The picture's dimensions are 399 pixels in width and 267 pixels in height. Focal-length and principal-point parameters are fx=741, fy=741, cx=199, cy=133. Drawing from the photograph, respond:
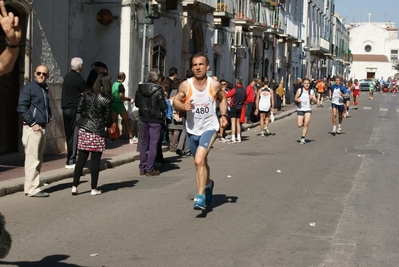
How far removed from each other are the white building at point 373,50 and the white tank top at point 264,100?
99001 millimetres

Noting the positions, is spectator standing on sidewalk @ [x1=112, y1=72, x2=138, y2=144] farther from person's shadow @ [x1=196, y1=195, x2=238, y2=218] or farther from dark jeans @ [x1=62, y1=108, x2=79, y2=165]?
person's shadow @ [x1=196, y1=195, x2=238, y2=218]

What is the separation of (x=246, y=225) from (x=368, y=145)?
12.4 meters

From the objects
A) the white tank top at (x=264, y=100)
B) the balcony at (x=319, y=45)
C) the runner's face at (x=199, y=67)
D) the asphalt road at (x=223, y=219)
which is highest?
the balcony at (x=319, y=45)

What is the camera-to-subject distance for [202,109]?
9281 mm

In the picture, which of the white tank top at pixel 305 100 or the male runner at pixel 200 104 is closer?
the male runner at pixel 200 104

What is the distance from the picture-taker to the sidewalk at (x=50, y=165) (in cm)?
1088

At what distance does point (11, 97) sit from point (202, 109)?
602 centimetres

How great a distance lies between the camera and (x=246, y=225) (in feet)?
27.9

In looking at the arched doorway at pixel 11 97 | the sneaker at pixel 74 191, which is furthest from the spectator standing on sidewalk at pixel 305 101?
the sneaker at pixel 74 191

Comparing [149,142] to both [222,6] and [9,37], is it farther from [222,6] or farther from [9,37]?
[222,6]

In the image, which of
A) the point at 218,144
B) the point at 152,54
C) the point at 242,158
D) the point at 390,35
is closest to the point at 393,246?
the point at 242,158

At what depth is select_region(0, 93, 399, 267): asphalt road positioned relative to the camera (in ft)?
23.0

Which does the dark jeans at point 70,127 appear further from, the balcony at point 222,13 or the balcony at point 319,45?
the balcony at point 319,45

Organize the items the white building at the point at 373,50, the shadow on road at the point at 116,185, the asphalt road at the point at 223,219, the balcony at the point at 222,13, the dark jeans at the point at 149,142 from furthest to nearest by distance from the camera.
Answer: the white building at the point at 373,50
the balcony at the point at 222,13
the dark jeans at the point at 149,142
the shadow on road at the point at 116,185
the asphalt road at the point at 223,219
